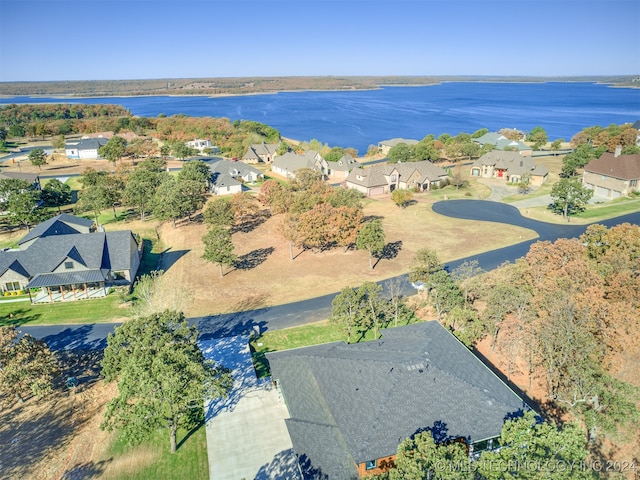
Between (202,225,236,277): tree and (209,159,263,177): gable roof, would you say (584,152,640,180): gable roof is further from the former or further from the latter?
(202,225,236,277): tree

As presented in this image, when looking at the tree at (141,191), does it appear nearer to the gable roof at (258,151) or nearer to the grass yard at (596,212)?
the gable roof at (258,151)

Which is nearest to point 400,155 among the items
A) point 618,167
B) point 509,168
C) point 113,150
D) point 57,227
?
point 509,168

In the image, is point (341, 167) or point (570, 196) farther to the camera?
point (341, 167)

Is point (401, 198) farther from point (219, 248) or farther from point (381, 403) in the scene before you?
point (381, 403)

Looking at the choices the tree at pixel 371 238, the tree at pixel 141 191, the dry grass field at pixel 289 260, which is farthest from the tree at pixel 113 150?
the tree at pixel 371 238

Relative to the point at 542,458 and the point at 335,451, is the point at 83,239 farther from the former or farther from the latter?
the point at 542,458

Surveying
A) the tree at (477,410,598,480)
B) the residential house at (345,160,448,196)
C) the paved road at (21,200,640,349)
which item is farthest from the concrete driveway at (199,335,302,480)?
the residential house at (345,160,448,196)
